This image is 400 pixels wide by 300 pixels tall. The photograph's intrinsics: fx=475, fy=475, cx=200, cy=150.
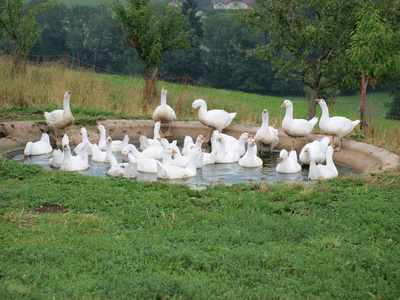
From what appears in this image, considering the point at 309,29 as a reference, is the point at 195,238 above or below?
below

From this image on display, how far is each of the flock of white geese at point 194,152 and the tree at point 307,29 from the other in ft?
13.3

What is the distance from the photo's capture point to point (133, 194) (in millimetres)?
6711

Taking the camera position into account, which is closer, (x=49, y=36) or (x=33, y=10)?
(x=33, y=10)

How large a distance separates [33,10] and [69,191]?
45.5 ft

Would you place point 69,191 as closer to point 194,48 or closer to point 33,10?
point 33,10

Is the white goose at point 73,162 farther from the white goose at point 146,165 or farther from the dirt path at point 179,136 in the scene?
the dirt path at point 179,136

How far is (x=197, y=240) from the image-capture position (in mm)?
5203

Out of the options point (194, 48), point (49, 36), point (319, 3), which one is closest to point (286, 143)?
point (319, 3)

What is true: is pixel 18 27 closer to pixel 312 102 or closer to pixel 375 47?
pixel 312 102

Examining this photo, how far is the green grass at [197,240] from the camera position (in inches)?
164

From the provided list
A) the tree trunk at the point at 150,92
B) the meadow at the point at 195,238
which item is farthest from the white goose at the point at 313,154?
the tree trunk at the point at 150,92

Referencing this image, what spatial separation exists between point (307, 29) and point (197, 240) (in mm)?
11202

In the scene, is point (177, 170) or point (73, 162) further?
point (73, 162)

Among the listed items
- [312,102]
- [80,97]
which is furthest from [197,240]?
[80,97]
